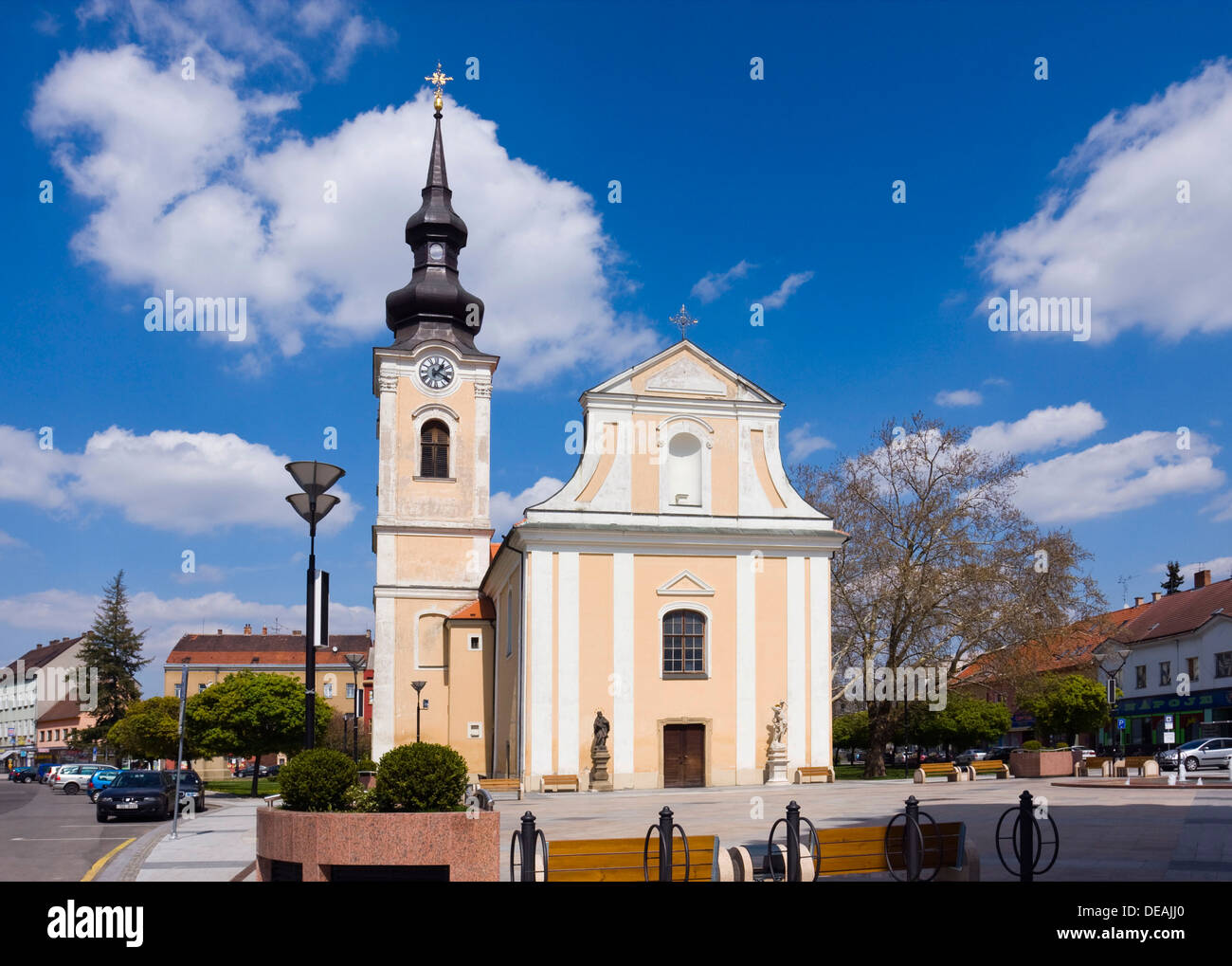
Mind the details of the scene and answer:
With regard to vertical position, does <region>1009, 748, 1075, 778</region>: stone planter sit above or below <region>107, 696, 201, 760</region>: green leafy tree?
above

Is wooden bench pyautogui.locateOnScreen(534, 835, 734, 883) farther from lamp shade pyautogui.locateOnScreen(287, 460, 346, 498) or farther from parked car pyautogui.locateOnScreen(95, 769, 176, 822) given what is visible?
parked car pyautogui.locateOnScreen(95, 769, 176, 822)

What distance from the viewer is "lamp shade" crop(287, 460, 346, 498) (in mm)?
15125

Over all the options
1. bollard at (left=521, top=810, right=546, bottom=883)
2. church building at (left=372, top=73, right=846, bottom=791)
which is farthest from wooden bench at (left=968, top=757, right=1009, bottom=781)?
bollard at (left=521, top=810, right=546, bottom=883)

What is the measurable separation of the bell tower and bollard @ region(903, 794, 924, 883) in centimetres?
3360

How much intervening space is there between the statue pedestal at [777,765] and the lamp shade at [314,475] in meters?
21.7

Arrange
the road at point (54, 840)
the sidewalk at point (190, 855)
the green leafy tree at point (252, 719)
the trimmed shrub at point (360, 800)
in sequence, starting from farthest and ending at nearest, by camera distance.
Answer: the green leafy tree at point (252, 719), the road at point (54, 840), the sidewalk at point (190, 855), the trimmed shrub at point (360, 800)

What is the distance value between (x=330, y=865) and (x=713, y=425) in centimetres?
2574

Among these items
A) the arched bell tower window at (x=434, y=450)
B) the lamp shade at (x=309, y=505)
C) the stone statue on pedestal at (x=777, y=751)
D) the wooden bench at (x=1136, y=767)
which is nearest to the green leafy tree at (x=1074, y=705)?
the wooden bench at (x=1136, y=767)

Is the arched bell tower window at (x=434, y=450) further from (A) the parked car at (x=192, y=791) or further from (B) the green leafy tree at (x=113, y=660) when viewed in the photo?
(B) the green leafy tree at (x=113, y=660)

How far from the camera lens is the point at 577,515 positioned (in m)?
34.7

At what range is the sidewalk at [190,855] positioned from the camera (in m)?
14.9
